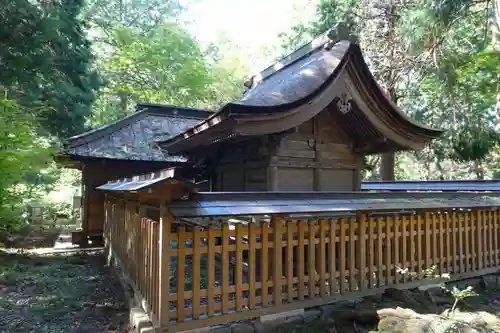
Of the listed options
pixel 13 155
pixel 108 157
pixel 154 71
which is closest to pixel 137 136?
pixel 108 157

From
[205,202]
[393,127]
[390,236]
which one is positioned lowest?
[390,236]

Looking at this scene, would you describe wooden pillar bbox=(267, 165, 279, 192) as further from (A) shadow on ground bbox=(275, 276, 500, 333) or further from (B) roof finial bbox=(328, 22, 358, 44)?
(B) roof finial bbox=(328, 22, 358, 44)

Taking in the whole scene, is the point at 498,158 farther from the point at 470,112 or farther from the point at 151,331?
the point at 151,331

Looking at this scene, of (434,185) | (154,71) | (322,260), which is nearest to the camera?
(322,260)

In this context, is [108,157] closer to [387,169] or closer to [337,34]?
[337,34]

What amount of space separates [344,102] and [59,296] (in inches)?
248

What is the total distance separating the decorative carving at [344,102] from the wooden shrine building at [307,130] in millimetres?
19

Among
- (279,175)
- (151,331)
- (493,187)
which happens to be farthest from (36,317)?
(493,187)

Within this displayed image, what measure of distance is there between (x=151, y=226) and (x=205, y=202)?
82cm

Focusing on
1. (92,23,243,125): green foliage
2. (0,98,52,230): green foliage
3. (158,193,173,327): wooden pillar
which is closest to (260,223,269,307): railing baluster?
(158,193,173,327): wooden pillar

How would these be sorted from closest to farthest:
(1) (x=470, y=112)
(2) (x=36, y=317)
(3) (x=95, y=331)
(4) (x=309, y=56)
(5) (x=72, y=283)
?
(3) (x=95, y=331) < (2) (x=36, y=317) < (5) (x=72, y=283) < (4) (x=309, y=56) < (1) (x=470, y=112)

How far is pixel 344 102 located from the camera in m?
6.70

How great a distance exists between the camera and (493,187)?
36.2ft

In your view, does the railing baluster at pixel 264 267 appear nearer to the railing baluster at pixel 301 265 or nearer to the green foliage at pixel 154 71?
the railing baluster at pixel 301 265
